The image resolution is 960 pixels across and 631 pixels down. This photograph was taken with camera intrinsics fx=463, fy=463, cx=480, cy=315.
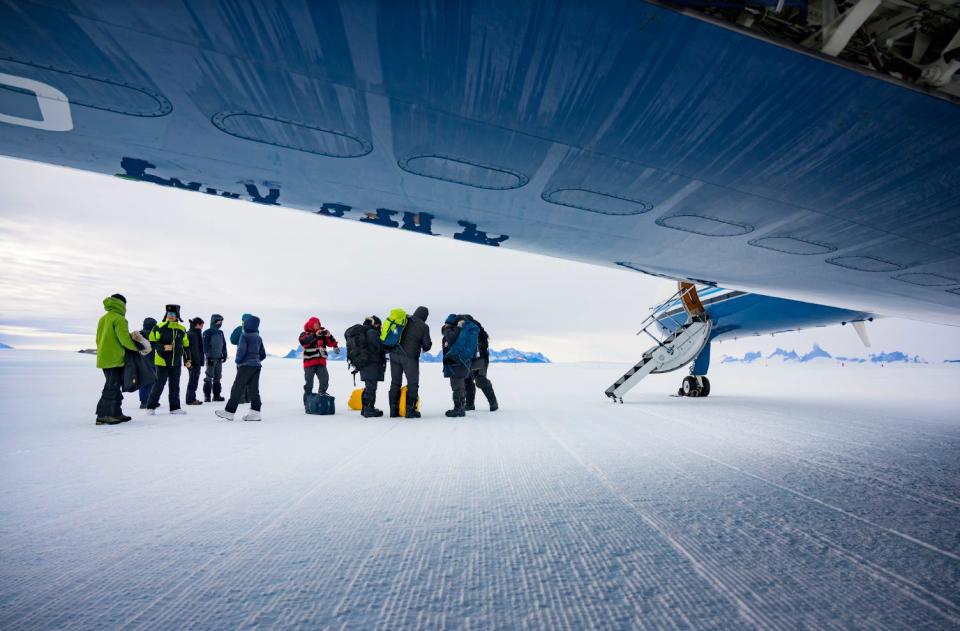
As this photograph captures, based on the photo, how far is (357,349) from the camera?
8.06 metres

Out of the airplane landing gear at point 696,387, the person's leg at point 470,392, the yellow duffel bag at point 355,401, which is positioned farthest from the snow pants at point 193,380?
the airplane landing gear at point 696,387

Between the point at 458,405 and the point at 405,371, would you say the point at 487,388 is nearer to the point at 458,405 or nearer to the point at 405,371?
the point at 458,405

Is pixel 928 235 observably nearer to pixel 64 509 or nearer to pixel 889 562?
pixel 889 562

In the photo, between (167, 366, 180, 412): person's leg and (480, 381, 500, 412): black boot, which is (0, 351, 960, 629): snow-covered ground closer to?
(167, 366, 180, 412): person's leg

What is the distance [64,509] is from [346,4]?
3.57m

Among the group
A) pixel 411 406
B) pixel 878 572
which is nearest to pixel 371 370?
pixel 411 406

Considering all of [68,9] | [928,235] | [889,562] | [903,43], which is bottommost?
[889,562]

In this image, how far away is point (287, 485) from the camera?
12.0 ft

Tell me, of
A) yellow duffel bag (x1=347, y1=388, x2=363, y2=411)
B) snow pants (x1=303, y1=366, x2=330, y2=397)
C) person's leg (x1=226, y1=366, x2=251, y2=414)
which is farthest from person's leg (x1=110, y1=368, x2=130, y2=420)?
yellow duffel bag (x1=347, y1=388, x2=363, y2=411)

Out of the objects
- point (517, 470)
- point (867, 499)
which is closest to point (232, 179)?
point (517, 470)

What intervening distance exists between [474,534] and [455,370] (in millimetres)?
5751

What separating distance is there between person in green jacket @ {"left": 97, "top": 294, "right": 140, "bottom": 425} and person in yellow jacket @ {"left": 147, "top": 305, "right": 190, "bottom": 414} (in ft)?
4.05

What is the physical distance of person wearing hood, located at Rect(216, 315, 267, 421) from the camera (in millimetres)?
7348

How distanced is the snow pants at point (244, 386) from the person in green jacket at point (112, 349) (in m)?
1.41
